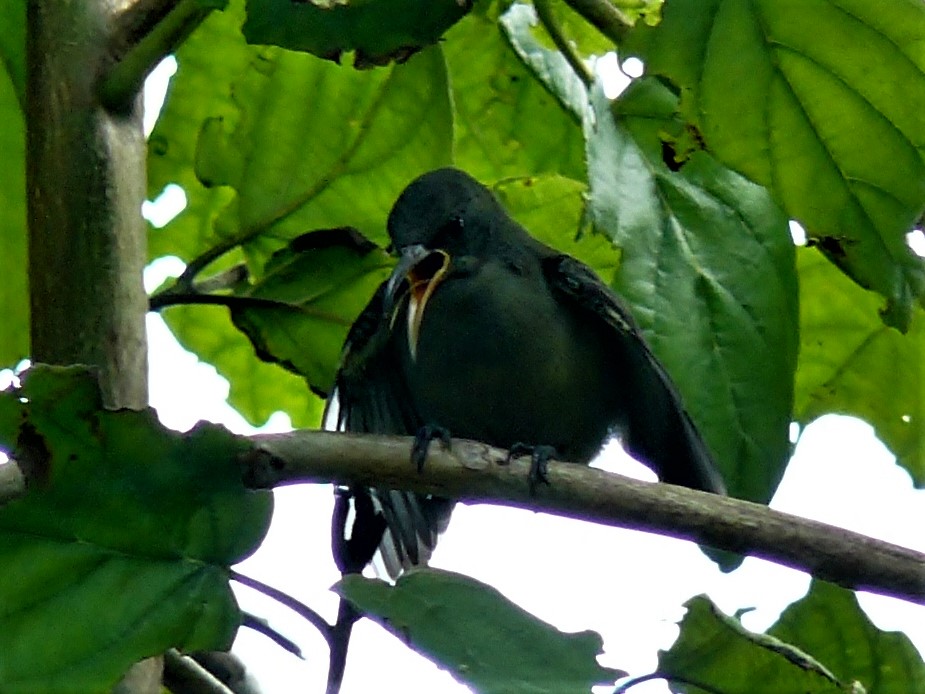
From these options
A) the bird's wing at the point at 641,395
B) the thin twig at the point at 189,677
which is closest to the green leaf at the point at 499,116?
the bird's wing at the point at 641,395

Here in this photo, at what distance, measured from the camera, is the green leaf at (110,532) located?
163 centimetres

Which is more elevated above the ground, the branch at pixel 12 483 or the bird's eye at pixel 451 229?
the bird's eye at pixel 451 229

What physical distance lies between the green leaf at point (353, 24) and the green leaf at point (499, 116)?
0.79 metres

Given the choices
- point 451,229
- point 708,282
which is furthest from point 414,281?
point 708,282

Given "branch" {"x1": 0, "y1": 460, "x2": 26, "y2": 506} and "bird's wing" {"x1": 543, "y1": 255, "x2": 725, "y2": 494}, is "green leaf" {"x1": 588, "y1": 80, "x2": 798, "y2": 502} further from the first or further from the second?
"branch" {"x1": 0, "y1": 460, "x2": 26, "y2": 506}

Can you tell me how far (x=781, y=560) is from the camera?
1.81 m

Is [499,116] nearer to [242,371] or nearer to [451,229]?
[451,229]

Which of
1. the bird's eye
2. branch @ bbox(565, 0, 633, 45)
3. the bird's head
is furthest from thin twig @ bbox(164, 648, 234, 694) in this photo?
the bird's eye

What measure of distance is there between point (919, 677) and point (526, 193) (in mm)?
1071

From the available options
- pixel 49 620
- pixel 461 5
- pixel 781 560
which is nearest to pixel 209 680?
pixel 49 620

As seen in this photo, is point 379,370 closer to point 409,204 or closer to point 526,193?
point 409,204

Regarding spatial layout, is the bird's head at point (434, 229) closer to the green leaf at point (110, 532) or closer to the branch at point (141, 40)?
the branch at point (141, 40)

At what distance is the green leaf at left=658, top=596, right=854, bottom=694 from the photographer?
206cm

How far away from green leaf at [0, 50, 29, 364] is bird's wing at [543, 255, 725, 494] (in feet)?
3.50
